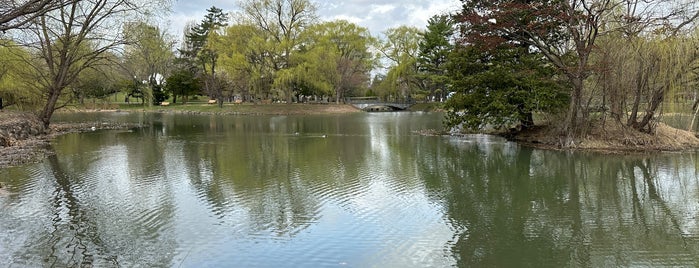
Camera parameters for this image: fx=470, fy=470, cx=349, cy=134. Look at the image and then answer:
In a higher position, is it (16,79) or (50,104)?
(16,79)

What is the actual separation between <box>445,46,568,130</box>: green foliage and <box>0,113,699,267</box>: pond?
152 inches

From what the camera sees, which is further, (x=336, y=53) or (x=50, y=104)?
(x=336, y=53)

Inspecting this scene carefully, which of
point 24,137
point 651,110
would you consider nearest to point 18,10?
point 24,137

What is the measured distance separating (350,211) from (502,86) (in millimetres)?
13420

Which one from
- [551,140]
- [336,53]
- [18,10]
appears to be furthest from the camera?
[336,53]

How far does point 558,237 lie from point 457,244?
5.46 ft

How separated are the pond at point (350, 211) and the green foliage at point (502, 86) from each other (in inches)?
152

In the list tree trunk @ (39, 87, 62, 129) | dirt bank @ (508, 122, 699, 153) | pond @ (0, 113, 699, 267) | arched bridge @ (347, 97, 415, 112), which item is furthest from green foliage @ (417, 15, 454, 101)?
pond @ (0, 113, 699, 267)

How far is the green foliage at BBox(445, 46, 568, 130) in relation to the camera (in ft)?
62.4

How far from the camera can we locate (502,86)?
20.0m

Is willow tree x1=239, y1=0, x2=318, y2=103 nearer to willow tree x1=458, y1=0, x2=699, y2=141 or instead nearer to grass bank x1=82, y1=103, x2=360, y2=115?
grass bank x1=82, y1=103, x2=360, y2=115

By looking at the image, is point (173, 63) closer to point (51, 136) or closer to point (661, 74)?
point (51, 136)

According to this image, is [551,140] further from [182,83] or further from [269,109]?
[182,83]

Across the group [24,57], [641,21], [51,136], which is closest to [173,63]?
[24,57]
